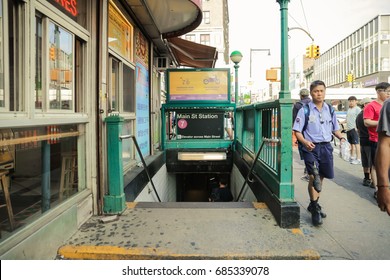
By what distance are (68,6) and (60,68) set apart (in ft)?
2.27

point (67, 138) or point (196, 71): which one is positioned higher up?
point (196, 71)

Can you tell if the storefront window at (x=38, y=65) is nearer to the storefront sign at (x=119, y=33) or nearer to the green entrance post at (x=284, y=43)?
the storefront sign at (x=119, y=33)

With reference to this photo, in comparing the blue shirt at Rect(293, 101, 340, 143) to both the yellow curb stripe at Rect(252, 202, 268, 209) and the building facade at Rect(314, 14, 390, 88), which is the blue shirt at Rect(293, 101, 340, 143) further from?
the building facade at Rect(314, 14, 390, 88)

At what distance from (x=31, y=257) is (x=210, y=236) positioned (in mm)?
1632

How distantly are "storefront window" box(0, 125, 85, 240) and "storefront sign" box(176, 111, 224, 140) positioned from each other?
461 centimetres

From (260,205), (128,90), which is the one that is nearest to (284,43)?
(260,205)

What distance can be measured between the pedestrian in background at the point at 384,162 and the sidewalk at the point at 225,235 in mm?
857

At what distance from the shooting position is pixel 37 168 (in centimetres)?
301

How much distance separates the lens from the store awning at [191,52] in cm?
786

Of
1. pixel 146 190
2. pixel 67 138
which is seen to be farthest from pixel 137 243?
pixel 146 190

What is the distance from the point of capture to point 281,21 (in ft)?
11.4

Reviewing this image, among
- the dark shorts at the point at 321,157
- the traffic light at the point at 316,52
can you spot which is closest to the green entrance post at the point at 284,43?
the dark shorts at the point at 321,157

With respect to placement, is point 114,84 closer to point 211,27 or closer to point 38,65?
point 38,65
